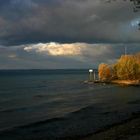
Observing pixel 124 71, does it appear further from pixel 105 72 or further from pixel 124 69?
pixel 105 72

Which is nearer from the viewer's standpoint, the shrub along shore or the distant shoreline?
the distant shoreline

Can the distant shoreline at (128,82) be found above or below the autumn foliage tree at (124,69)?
below

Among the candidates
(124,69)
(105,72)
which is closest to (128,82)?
(124,69)

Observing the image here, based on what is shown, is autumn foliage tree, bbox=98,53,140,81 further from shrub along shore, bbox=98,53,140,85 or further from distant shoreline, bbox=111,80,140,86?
distant shoreline, bbox=111,80,140,86

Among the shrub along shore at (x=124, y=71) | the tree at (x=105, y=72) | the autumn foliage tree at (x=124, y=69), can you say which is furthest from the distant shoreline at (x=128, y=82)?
the tree at (x=105, y=72)

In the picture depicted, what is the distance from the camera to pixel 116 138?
98.0 feet

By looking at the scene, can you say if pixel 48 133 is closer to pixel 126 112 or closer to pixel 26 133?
pixel 26 133

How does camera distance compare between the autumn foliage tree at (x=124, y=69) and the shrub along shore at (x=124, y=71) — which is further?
the autumn foliage tree at (x=124, y=69)

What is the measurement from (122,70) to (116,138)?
415 feet

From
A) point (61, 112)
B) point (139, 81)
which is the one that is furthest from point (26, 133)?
point (139, 81)

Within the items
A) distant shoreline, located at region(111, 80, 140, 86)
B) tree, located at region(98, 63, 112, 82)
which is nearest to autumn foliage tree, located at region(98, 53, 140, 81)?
tree, located at region(98, 63, 112, 82)

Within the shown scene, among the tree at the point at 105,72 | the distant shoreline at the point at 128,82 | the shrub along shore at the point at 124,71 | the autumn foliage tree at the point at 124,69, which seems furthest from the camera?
the tree at the point at 105,72

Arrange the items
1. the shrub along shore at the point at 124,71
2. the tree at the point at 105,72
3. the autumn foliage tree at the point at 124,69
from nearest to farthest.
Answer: the shrub along shore at the point at 124,71, the autumn foliage tree at the point at 124,69, the tree at the point at 105,72

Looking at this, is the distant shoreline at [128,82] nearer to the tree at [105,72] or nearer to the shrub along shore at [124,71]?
the shrub along shore at [124,71]
